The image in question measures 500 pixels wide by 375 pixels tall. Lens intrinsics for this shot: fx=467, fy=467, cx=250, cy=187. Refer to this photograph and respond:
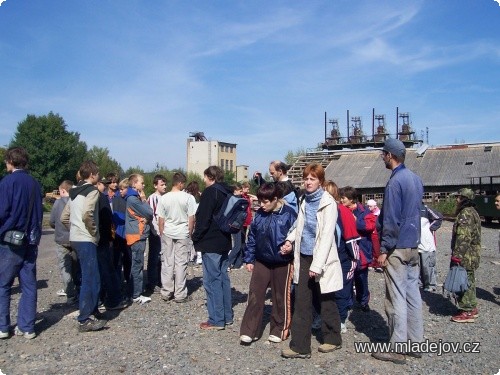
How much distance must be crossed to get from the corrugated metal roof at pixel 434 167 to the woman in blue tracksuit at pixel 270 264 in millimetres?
37203

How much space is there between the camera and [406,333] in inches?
188

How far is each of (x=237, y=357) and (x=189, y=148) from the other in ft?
275

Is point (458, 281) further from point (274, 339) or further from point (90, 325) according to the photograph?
point (90, 325)

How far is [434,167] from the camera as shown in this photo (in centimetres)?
4422

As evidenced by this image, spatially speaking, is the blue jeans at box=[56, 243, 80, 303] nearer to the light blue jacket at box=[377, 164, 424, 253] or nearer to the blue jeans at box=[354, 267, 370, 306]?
the blue jeans at box=[354, 267, 370, 306]

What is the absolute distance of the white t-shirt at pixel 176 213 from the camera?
288 inches

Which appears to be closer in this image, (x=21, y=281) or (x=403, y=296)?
(x=403, y=296)

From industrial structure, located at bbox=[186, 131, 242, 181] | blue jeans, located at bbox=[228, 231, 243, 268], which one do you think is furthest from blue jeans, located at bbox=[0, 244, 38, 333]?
industrial structure, located at bbox=[186, 131, 242, 181]

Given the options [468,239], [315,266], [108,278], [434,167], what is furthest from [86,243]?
[434,167]

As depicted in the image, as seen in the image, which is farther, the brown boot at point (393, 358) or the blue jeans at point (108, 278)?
the blue jeans at point (108, 278)

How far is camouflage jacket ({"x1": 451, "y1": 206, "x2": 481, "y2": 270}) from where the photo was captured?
20.6 ft

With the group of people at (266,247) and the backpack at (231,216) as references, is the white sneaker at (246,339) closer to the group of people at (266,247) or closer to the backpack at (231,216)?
the group of people at (266,247)

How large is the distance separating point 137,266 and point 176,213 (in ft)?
3.39

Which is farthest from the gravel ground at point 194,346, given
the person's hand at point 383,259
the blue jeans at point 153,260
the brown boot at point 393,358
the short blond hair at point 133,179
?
the short blond hair at point 133,179
